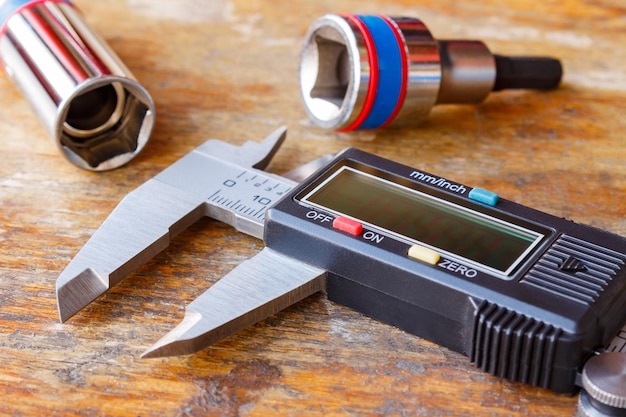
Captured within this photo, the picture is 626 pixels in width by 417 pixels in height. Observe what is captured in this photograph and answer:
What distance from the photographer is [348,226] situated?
89cm

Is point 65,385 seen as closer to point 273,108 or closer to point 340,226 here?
point 340,226

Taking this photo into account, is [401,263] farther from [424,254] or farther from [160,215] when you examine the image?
[160,215]

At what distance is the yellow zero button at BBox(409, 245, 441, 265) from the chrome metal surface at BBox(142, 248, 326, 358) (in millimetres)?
109

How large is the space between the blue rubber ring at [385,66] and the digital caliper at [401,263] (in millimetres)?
158

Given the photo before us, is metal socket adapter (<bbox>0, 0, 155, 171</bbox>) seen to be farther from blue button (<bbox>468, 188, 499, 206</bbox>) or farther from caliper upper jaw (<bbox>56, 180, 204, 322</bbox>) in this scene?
blue button (<bbox>468, 188, 499, 206</bbox>)

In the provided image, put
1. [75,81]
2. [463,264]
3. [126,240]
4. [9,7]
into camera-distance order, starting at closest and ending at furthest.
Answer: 1. [463,264]
2. [126,240]
3. [75,81]
4. [9,7]

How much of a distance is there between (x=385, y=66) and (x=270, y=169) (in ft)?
0.71

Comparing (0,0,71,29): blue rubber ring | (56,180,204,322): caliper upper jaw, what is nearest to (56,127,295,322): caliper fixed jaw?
(56,180,204,322): caliper upper jaw

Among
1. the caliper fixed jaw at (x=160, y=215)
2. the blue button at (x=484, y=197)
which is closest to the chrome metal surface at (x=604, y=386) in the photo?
the blue button at (x=484, y=197)

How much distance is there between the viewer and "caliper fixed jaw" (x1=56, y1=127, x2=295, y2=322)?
3.03ft

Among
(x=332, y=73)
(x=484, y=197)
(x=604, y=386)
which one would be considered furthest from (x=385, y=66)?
(x=604, y=386)

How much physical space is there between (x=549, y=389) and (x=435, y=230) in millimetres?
205

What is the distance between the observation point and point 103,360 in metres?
0.87

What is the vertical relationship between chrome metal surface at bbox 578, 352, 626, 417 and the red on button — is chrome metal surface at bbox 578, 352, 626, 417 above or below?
below
